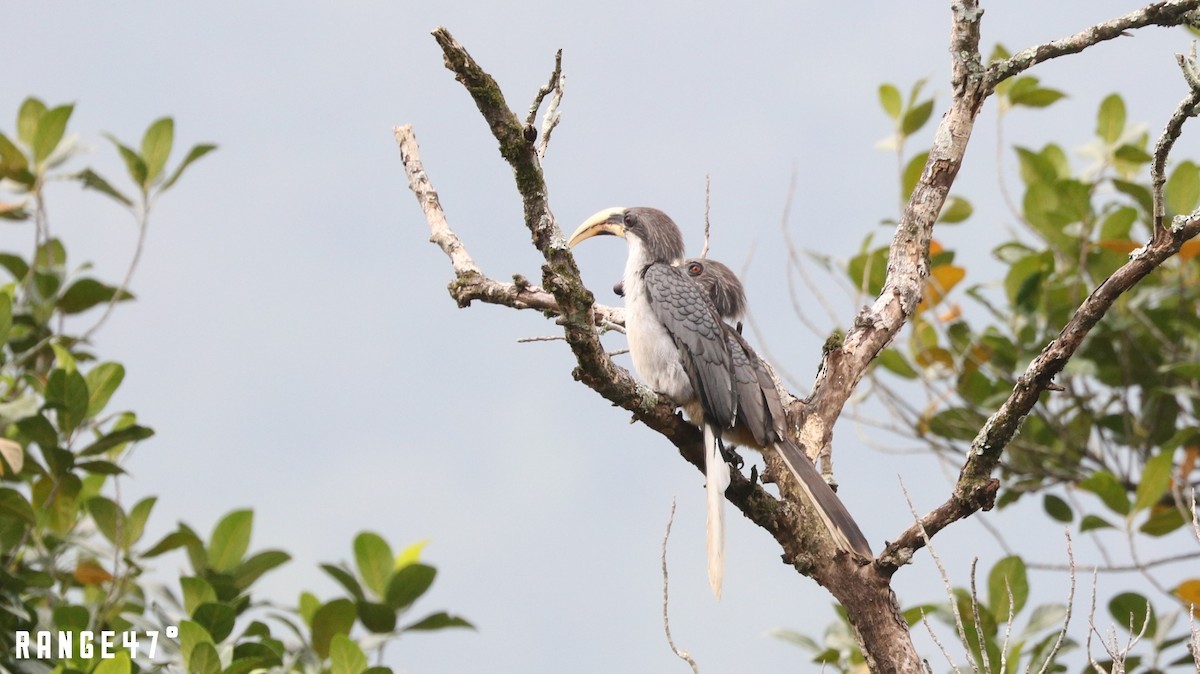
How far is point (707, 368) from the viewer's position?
11.9ft

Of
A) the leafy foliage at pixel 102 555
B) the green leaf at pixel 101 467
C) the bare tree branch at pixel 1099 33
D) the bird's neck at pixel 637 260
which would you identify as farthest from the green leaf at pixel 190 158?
the bare tree branch at pixel 1099 33

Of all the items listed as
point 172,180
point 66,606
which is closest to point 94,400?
point 66,606

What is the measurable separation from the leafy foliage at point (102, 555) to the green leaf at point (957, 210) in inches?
112

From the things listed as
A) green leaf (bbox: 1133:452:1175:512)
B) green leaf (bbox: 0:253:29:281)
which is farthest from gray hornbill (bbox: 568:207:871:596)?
green leaf (bbox: 0:253:29:281)

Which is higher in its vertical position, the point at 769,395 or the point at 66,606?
the point at 769,395

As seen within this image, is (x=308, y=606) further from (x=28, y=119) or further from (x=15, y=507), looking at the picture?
(x=28, y=119)

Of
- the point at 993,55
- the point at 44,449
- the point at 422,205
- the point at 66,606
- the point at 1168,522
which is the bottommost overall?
the point at 66,606

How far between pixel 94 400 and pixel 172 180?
110 cm

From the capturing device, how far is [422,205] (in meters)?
4.01

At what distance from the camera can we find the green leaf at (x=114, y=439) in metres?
4.46

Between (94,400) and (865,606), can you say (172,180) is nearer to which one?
(94,400)

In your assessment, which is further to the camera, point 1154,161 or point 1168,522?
point 1168,522

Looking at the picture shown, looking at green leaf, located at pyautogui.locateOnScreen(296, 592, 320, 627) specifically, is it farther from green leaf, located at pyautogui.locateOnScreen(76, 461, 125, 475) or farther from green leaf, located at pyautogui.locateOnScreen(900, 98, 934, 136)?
green leaf, located at pyautogui.locateOnScreen(900, 98, 934, 136)

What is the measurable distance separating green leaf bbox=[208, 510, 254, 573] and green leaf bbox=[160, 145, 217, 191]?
1.48 m
